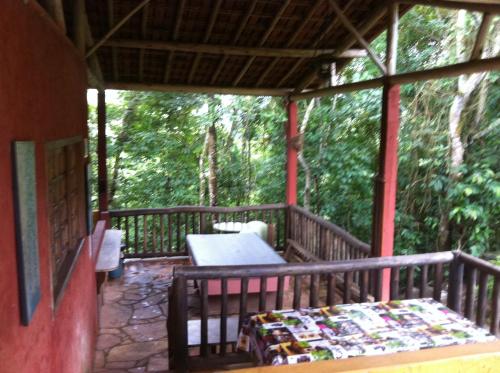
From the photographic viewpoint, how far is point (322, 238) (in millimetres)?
6277

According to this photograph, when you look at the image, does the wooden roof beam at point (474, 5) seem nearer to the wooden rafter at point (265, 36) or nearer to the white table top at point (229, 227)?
the wooden rafter at point (265, 36)

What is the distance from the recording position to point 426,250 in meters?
7.15

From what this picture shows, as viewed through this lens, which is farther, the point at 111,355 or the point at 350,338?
the point at 111,355

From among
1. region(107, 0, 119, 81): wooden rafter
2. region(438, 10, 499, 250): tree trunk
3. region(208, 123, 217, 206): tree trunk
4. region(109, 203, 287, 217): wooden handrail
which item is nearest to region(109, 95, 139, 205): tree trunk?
region(208, 123, 217, 206): tree trunk

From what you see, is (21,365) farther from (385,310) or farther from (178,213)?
(178,213)

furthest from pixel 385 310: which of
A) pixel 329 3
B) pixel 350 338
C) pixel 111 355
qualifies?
pixel 329 3

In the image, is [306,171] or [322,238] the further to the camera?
[306,171]

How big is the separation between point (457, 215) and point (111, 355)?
187 inches

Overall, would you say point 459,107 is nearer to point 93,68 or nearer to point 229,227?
point 229,227

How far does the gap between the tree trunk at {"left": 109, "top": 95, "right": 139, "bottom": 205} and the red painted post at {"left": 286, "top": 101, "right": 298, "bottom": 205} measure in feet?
15.4

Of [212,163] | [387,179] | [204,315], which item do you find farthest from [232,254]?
[212,163]

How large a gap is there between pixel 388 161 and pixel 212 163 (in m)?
5.86

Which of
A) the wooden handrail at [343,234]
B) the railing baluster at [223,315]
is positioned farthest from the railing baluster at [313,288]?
the wooden handrail at [343,234]

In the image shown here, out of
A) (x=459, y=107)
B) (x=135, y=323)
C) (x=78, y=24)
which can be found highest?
(x=78, y=24)
